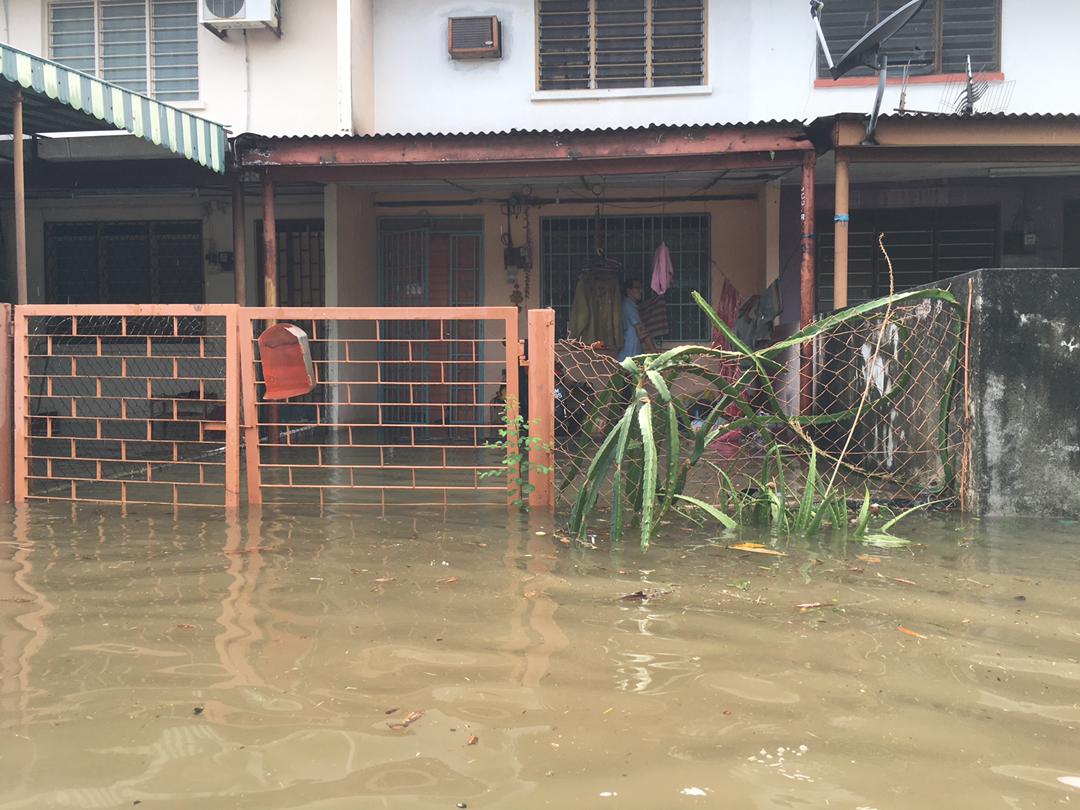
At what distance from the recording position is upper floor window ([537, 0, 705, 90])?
10.7 meters

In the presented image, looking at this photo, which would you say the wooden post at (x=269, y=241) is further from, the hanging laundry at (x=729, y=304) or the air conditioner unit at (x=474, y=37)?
the hanging laundry at (x=729, y=304)

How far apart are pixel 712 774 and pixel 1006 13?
10226mm

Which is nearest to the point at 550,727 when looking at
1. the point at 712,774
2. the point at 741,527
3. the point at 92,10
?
the point at 712,774

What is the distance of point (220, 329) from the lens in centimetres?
1187

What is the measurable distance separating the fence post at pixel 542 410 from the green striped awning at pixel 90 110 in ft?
11.8

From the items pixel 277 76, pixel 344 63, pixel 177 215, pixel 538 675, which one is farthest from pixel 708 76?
pixel 538 675

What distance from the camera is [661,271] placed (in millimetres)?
10992

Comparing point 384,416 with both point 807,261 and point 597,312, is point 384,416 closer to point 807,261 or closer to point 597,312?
point 597,312

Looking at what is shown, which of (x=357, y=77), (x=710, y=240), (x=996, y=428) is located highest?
(x=357, y=77)

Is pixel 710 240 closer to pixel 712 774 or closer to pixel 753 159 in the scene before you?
pixel 753 159

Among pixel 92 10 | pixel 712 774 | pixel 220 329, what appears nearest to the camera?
pixel 712 774

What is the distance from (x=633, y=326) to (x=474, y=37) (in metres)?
3.66

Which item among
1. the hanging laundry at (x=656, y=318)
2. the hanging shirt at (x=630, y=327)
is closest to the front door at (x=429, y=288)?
the hanging shirt at (x=630, y=327)

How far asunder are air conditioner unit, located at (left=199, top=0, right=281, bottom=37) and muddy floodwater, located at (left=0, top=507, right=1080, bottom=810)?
735cm
